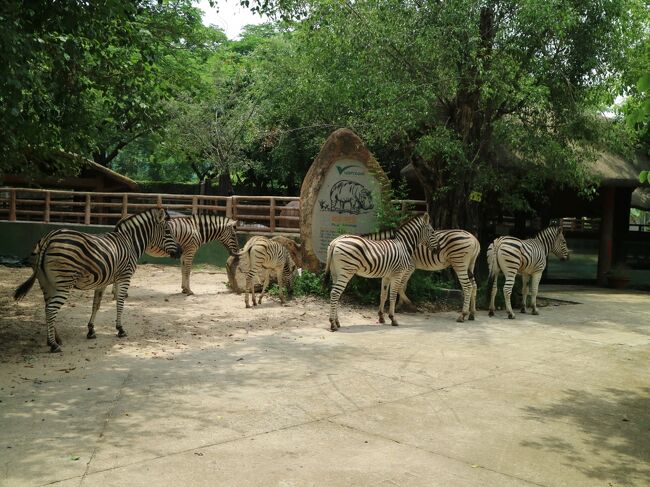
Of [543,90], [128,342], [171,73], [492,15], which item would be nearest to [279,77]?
[171,73]

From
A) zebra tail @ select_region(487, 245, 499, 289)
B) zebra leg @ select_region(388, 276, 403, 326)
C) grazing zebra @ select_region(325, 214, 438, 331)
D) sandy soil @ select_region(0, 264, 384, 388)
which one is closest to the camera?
sandy soil @ select_region(0, 264, 384, 388)

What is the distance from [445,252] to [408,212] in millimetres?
1612

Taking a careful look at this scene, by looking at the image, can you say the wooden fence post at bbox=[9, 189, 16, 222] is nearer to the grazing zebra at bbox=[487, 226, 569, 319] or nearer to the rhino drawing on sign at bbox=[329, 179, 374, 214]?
the rhino drawing on sign at bbox=[329, 179, 374, 214]

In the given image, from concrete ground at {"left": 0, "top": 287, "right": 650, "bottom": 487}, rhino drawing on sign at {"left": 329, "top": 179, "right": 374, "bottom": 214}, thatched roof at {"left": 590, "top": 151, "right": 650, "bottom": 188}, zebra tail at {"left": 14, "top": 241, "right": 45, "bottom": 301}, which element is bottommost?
concrete ground at {"left": 0, "top": 287, "right": 650, "bottom": 487}

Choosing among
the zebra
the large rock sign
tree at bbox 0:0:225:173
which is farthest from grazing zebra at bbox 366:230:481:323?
tree at bbox 0:0:225:173

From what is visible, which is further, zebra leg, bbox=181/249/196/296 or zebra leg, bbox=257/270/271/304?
zebra leg, bbox=181/249/196/296

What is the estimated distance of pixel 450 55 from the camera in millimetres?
11945

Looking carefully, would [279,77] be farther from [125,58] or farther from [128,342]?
[128,342]

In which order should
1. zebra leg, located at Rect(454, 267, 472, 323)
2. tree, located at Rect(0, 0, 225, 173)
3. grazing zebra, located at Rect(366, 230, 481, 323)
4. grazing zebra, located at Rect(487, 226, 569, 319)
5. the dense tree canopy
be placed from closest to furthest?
tree, located at Rect(0, 0, 225, 173)
the dense tree canopy
zebra leg, located at Rect(454, 267, 472, 323)
grazing zebra, located at Rect(366, 230, 481, 323)
grazing zebra, located at Rect(487, 226, 569, 319)

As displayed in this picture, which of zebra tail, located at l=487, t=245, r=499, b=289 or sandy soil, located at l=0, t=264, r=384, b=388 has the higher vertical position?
zebra tail, located at l=487, t=245, r=499, b=289

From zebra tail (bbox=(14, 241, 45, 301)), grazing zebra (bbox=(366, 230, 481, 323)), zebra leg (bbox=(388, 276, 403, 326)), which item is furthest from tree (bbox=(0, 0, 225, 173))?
grazing zebra (bbox=(366, 230, 481, 323))

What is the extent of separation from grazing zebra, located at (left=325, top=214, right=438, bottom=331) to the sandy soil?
0.58 metres

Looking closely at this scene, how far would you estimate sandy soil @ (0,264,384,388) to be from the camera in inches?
299

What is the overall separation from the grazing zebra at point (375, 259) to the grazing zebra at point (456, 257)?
0.38 meters
